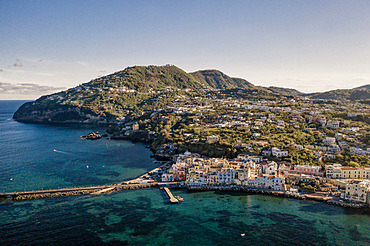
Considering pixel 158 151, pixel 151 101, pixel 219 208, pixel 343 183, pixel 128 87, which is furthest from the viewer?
pixel 128 87

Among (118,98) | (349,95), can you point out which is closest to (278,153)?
(118,98)

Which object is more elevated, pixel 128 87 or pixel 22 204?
pixel 128 87

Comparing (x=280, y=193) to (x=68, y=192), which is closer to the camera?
(x=280, y=193)

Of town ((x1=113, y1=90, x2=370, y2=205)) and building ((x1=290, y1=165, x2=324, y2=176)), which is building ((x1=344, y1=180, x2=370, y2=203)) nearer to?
town ((x1=113, y1=90, x2=370, y2=205))

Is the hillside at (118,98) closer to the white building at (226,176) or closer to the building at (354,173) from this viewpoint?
the white building at (226,176)

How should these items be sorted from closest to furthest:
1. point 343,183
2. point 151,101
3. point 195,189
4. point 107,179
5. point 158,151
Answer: point 343,183 < point 195,189 < point 107,179 < point 158,151 < point 151,101

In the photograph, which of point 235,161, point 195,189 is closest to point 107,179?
point 195,189

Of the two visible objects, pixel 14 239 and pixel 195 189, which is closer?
pixel 14 239

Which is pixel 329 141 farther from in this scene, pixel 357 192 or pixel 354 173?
pixel 357 192

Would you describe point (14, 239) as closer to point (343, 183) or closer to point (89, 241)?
point (89, 241)

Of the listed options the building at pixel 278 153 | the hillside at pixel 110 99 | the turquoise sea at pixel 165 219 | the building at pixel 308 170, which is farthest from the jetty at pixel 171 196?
the hillside at pixel 110 99
